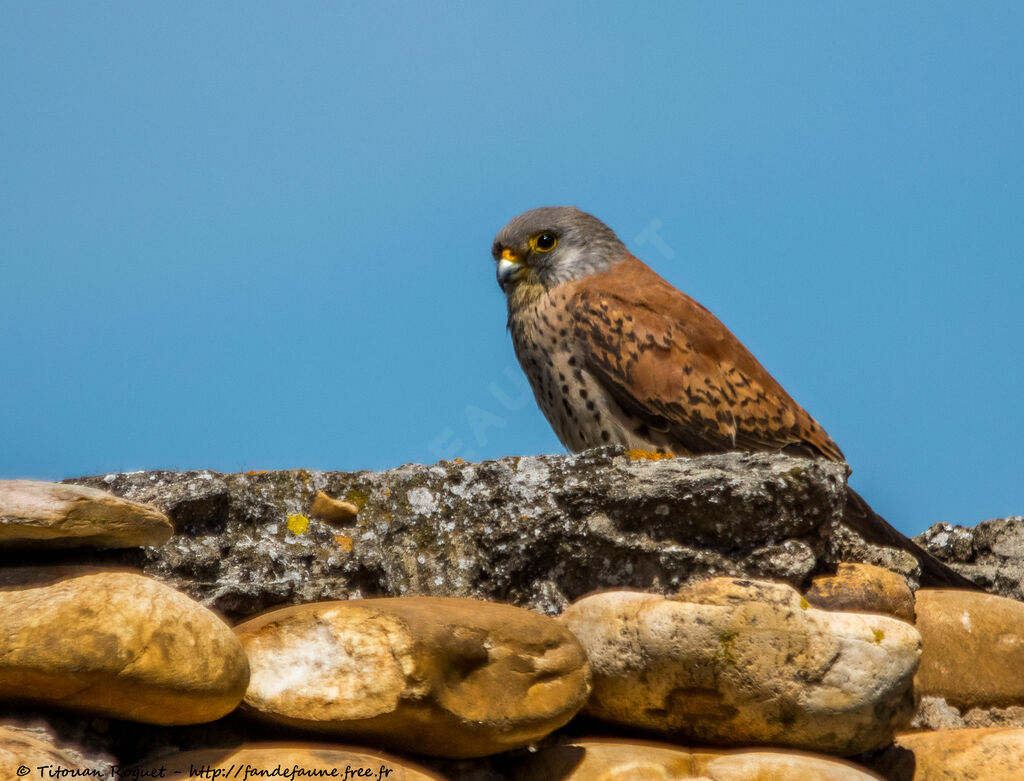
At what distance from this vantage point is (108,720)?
2598 millimetres

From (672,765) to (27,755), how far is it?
164cm

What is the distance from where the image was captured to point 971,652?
3.79m

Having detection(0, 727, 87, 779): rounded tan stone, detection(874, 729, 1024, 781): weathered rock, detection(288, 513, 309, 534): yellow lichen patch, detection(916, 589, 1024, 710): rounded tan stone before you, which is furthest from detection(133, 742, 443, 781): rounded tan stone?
detection(916, 589, 1024, 710): rounded tan stone

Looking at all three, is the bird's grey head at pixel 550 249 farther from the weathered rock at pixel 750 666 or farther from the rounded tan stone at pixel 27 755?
the rounded tan stone at pixel 27 755

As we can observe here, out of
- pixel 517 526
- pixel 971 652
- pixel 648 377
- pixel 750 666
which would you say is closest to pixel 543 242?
pixel 648 377

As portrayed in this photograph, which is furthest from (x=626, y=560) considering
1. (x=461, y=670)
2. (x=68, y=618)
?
(x=68, y=618)

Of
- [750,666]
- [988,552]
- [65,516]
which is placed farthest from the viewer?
[988,552]

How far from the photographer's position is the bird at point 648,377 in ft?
15.9

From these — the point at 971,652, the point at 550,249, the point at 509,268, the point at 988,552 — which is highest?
the point at 550,249

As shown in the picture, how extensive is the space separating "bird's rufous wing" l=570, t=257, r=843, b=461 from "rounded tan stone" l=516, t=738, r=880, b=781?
1.97m

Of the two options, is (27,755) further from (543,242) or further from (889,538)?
(543,242)

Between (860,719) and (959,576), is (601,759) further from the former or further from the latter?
(959,576)

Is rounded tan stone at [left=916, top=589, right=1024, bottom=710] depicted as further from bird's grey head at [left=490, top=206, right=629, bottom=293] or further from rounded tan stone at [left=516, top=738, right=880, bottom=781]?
bird's grey head at [left=490, top=206, right=629, bottom=293]

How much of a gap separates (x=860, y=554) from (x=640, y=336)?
1.68 meters
